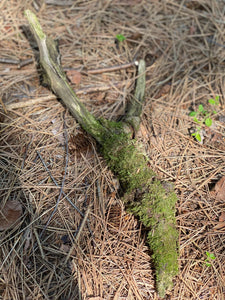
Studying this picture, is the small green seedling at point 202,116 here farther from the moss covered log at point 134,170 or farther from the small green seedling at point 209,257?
the small green seedling at point 209,257

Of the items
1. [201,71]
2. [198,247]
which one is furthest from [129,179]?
[201,71]

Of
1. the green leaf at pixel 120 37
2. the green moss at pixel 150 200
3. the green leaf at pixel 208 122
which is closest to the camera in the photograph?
the green moss at pixel 150 200

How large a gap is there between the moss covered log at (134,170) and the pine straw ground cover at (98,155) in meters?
0.09

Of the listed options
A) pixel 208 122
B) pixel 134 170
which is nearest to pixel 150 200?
pixel 134 170

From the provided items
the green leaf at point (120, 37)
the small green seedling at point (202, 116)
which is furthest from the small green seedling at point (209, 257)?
the green leaf at point (120, 37)

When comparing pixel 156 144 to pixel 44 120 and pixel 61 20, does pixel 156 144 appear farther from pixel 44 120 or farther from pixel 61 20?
pixel 61 20

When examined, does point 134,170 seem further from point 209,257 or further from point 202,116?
point 202,116

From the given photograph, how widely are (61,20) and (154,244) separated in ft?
8.22

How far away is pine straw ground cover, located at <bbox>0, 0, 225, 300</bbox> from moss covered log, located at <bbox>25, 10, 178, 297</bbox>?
0.30 feet

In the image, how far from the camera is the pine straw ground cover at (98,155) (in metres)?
1.62

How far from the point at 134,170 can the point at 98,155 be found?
35 centimetres

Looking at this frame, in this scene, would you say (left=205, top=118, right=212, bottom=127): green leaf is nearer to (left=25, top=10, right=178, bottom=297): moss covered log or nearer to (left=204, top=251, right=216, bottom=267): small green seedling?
(left=25, top=10, right=178, bottom=297): moss covered log

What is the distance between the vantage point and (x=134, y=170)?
1.82 m

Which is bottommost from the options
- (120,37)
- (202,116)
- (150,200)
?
(202,116)
